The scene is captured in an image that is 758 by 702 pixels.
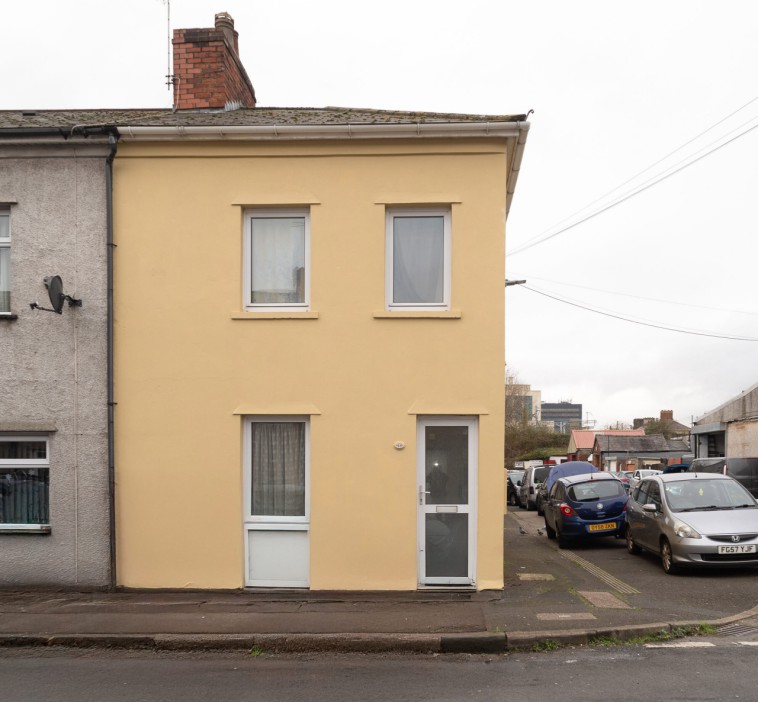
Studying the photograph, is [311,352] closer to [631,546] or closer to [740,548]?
[740,548]

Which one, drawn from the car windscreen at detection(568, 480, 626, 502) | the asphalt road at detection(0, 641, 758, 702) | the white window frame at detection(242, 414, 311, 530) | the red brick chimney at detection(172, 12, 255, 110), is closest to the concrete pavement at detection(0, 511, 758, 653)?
the asphalt road at detection(0, 641, 758, 702)

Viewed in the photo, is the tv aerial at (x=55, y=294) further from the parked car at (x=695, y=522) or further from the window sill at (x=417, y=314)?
the parked car at (x=695, y=522)

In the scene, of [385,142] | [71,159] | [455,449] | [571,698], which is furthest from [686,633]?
[71,159]

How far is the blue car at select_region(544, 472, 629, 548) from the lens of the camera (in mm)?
15930

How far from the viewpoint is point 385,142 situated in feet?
33.1

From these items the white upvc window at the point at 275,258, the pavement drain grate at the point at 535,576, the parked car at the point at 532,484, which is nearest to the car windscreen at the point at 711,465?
the parked car at the point at 532,484

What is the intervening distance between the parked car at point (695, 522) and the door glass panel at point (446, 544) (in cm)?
385

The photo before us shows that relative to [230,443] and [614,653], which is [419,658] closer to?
[614,653]

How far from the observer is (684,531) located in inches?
457

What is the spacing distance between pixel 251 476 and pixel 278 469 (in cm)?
38

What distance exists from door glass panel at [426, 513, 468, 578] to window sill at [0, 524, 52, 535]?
16.8 feet

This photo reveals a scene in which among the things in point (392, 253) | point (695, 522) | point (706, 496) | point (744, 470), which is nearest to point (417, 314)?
point (392, 253)

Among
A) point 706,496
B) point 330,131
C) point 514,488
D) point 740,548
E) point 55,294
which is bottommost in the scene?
point 514,488

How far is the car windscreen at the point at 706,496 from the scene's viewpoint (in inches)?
484
